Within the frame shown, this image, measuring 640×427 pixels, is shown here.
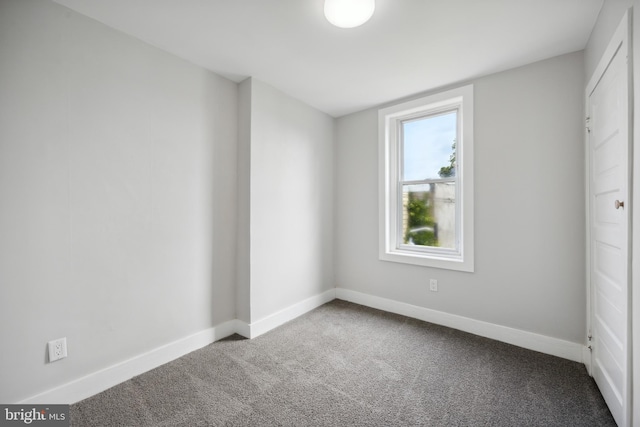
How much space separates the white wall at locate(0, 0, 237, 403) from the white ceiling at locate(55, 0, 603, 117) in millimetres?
289

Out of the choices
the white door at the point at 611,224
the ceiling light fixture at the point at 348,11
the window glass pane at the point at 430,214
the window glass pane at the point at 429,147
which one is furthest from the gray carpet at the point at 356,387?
the ceiling light fixture at the point at 348,11

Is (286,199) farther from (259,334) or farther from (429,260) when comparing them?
(429,260)

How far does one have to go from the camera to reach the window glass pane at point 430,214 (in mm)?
2926

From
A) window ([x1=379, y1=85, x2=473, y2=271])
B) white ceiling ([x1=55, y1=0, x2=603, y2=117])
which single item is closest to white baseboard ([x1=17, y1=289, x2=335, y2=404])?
window ([x1=379, y1=85, x2=473, y2=271])

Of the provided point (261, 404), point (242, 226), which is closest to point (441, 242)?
point (242, 226)

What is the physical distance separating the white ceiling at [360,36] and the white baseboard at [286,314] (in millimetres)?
2343

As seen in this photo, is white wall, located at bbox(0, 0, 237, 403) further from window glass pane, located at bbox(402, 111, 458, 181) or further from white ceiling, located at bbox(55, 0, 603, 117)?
window glass pane, located at bbox(402, 111, 458, 181)

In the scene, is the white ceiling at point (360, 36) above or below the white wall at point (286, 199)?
above

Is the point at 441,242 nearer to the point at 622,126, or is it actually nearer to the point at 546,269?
the point at 546,269

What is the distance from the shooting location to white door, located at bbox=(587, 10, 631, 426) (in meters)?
1.34

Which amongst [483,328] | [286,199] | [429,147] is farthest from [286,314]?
[429,147]

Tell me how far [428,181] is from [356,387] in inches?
86.6

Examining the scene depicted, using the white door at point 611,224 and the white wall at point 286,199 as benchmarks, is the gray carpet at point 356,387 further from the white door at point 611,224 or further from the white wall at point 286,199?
the white wall at point 286,199

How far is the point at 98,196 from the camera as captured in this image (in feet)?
5.96
